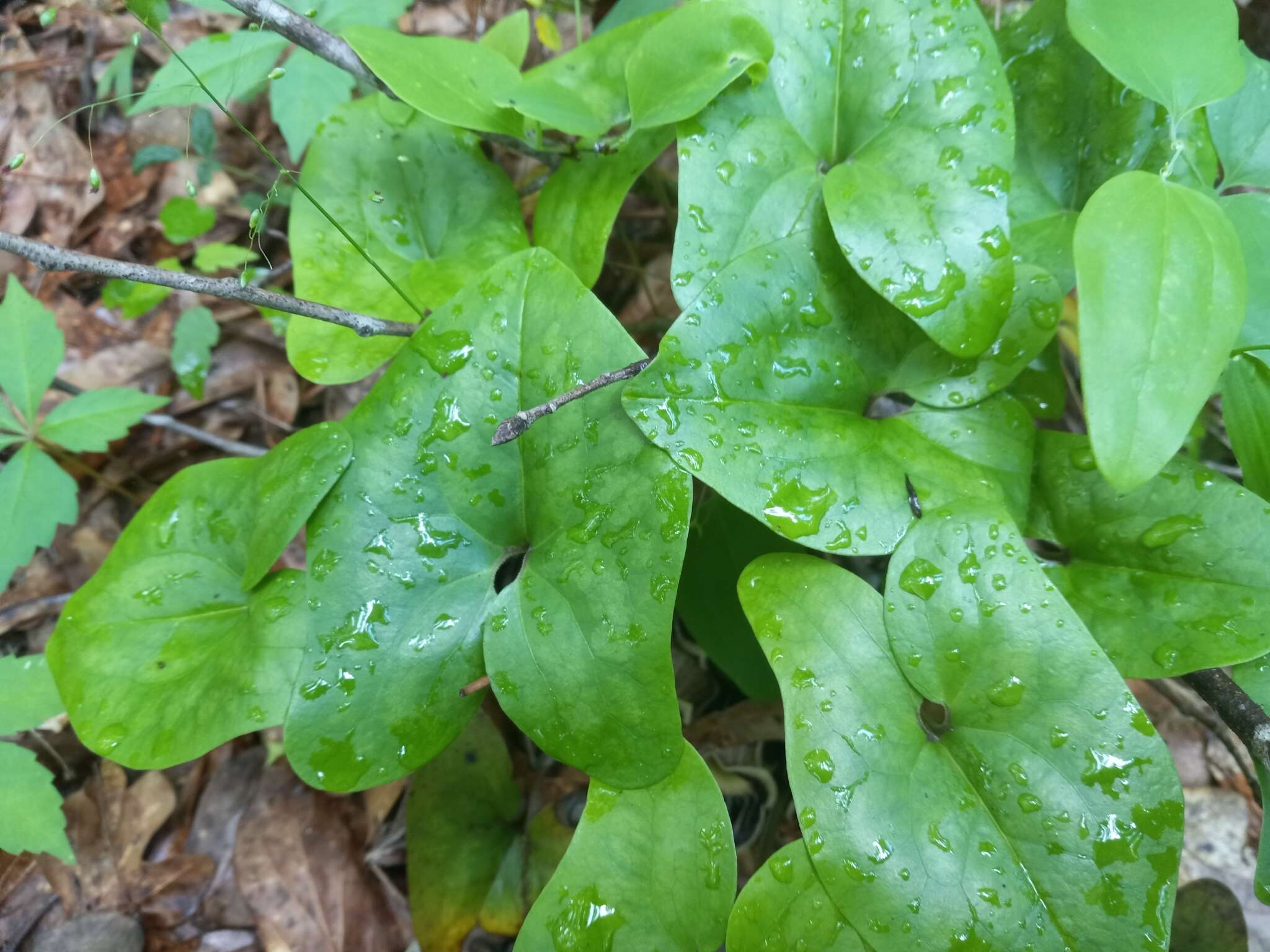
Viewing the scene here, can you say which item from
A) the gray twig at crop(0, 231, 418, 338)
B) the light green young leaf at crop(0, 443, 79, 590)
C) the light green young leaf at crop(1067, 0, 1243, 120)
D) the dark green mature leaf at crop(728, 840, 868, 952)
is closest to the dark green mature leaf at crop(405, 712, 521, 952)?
the dark green mature leaf at crop(728, 840, 868, 952)

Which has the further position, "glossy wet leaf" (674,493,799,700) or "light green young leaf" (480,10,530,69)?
"light green young leaf" (480,10,530,69)

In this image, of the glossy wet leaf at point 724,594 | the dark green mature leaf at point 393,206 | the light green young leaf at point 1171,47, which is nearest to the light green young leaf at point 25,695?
the dark green mature leaf at point 393,206

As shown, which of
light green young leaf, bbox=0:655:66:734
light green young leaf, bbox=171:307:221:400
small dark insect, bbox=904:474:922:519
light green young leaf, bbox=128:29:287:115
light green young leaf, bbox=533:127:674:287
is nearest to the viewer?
small dark insect, bbox=904:474:922:519

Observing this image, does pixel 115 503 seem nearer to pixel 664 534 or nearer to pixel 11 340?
pixel 11 340

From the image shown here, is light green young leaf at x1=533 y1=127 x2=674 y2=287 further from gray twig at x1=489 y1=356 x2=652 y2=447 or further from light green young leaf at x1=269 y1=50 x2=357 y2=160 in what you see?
light green young leaf at x1=269 y1=50 x2=357 y2=160

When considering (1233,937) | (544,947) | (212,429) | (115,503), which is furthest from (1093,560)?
(115,503)

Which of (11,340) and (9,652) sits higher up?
(11,340)

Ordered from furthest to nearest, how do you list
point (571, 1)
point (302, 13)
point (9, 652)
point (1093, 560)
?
1. point (571, 1)
2. point (9, 652)
3. point (302, 13)
4. point (1093, 560)
